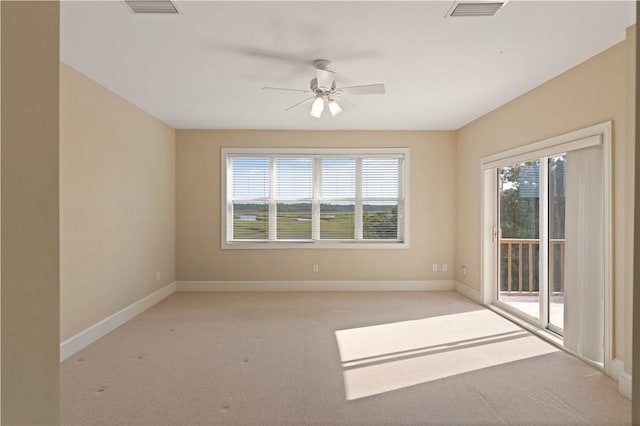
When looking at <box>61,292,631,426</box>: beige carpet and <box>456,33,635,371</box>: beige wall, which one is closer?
<box>61,292,631,426</box>: beige carpet

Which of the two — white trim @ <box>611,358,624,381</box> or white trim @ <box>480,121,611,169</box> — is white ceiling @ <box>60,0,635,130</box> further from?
white trim @ <box>611,358,624,381</box>

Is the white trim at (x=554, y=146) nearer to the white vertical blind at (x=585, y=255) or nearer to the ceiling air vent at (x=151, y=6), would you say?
the white vertical blind at (x=585, y=255)

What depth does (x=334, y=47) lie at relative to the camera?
115 inches

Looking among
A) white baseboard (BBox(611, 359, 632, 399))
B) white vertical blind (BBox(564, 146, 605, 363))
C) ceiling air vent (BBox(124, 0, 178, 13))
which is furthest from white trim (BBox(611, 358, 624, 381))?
ceiling air vent (BBox(124, 0, 178, 13))

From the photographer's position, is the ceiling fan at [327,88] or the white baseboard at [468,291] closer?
the ceiling fan at [327,88]

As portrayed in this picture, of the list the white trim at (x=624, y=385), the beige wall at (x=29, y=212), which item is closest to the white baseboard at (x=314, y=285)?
the white trim at (x=624, y=385)

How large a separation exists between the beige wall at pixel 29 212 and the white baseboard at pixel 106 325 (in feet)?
10.0

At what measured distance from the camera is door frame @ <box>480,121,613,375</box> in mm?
2850

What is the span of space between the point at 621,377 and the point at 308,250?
13.6ft

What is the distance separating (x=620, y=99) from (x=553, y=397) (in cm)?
232

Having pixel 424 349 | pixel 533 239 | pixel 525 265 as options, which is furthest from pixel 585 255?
pixel 424 349

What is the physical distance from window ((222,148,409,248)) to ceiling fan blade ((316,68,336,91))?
8.59 feet

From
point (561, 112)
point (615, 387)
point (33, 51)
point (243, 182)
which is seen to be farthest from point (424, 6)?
point (243, 182)

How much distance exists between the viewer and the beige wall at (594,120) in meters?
2.68
